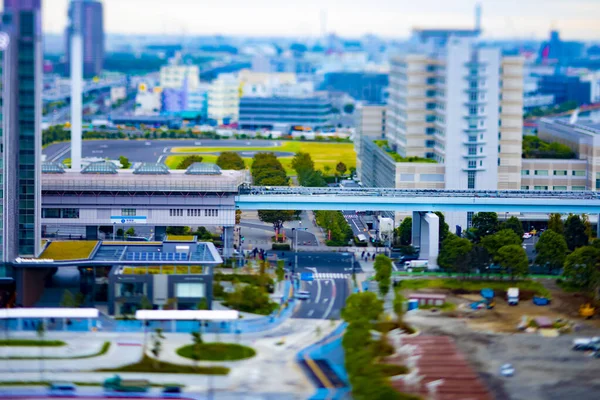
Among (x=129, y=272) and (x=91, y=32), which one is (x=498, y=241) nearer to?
(x=129, y=272)

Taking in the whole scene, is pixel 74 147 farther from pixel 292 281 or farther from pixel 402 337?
pixel 402 337

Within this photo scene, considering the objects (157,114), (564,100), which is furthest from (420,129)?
(564,100)

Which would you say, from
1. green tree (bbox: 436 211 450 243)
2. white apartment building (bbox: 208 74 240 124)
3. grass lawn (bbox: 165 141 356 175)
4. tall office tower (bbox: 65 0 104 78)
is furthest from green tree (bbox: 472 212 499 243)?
tall office tower (bbox: 65 0 104 78)

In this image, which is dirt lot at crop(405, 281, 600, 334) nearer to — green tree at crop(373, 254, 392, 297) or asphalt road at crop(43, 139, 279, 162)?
green tree at crop(373, 254, 392, 297)

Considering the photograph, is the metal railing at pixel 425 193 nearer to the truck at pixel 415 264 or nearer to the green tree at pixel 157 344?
the truck at pixel 415 264

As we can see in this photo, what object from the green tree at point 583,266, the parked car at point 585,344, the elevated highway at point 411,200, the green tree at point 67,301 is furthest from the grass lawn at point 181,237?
the parked car at point 585,344

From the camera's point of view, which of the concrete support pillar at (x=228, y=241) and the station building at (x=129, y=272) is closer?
the station building at (x=129, y=272)
